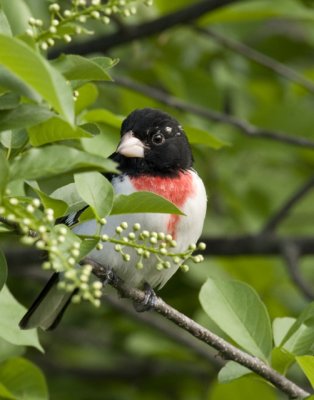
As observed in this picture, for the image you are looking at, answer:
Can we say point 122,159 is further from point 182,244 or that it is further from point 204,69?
point 204,69

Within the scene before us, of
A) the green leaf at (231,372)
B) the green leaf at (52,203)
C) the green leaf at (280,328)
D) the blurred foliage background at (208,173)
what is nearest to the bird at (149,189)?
the green leaf at (280,328)

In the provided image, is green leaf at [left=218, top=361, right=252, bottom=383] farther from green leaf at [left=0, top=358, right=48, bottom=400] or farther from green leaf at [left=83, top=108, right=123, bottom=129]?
green leaf at [left=83, top=108, right=123, bottom=129]

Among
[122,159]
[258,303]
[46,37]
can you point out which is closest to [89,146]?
[122,159]

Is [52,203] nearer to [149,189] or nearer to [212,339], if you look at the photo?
[212,339]

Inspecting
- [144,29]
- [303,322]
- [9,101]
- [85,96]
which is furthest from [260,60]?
[9,101]

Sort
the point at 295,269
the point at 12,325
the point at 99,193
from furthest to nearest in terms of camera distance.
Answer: the point at 295,269
the point at 12,325
the point at 99,193

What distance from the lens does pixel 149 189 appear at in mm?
3520

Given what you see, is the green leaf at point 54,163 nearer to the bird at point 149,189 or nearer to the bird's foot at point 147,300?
the bird's foot at point 147,300

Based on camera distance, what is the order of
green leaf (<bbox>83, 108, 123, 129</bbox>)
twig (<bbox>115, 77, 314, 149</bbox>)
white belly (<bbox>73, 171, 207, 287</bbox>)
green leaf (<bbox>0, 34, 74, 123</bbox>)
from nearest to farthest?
green leaf (<bbox>0, 34, 74, 123</bbox>)
white belly (<bbox>73, 171, 207, 287</bbox>)
green leaf (<bbox>83, 108, 123, 129</bbox>)
twig (<bbox>115, 77, 314, 149</bbox>)

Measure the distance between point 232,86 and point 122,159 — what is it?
1.89 m

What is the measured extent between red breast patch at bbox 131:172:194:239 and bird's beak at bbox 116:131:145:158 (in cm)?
9

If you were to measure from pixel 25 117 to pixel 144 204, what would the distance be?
1.25 feet

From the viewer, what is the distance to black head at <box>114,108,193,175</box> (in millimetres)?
3496

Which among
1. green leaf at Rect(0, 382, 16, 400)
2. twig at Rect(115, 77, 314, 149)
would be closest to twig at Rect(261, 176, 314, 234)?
twig at Rect(115, 77, 314, 149)
